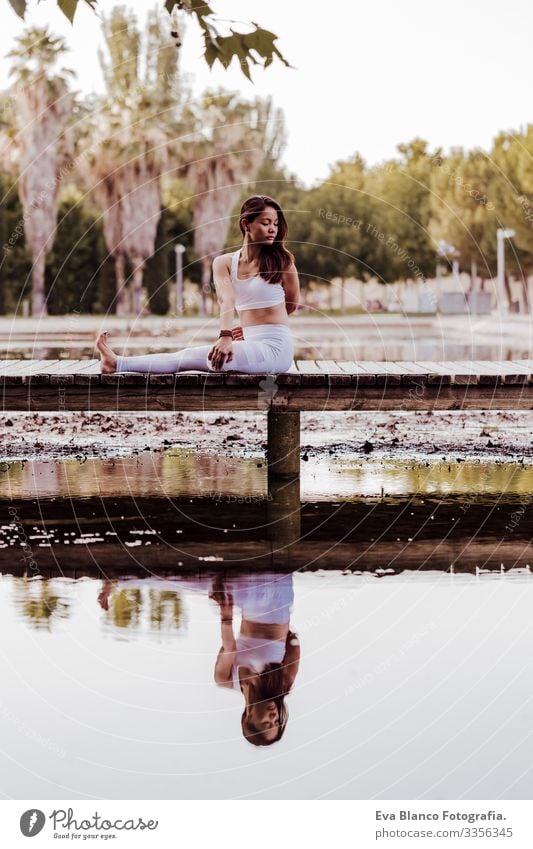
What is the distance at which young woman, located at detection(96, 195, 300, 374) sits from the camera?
816cm

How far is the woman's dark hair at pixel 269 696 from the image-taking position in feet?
14.4

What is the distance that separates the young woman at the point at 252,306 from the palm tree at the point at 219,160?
3772 cm

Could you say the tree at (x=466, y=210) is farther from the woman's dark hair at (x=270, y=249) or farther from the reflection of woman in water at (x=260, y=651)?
the reflection of woman in water at (x=260, y=651)

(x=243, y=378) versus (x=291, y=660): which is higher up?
(x=243, y=378)

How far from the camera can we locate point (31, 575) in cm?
647

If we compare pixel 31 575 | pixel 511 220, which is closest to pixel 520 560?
pixel 31 575

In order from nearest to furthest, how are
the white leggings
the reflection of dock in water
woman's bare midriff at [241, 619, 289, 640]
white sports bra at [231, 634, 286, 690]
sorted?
white sports bra at [231, 634, 286, 690] < woman's bare midriff at [241, 619, 289, 640] < the reflection of dock in water < the white leggings

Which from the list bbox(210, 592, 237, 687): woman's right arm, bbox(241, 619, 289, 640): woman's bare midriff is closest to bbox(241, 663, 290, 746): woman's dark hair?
bbox(210, 592, 237, 687): woman's right arm

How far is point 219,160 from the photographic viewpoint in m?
47.7

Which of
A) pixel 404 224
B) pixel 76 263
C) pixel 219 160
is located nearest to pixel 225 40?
pixel 219 160

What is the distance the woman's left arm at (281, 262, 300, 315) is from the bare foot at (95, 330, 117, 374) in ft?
3.49

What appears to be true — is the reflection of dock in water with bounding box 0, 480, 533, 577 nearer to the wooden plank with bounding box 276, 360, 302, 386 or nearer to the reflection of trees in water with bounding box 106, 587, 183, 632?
the reflection of trees in water with bounding box 106, 587, 183, 632

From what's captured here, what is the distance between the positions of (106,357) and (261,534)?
5.39 feet

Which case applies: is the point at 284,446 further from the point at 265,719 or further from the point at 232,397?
the point at 265,719
